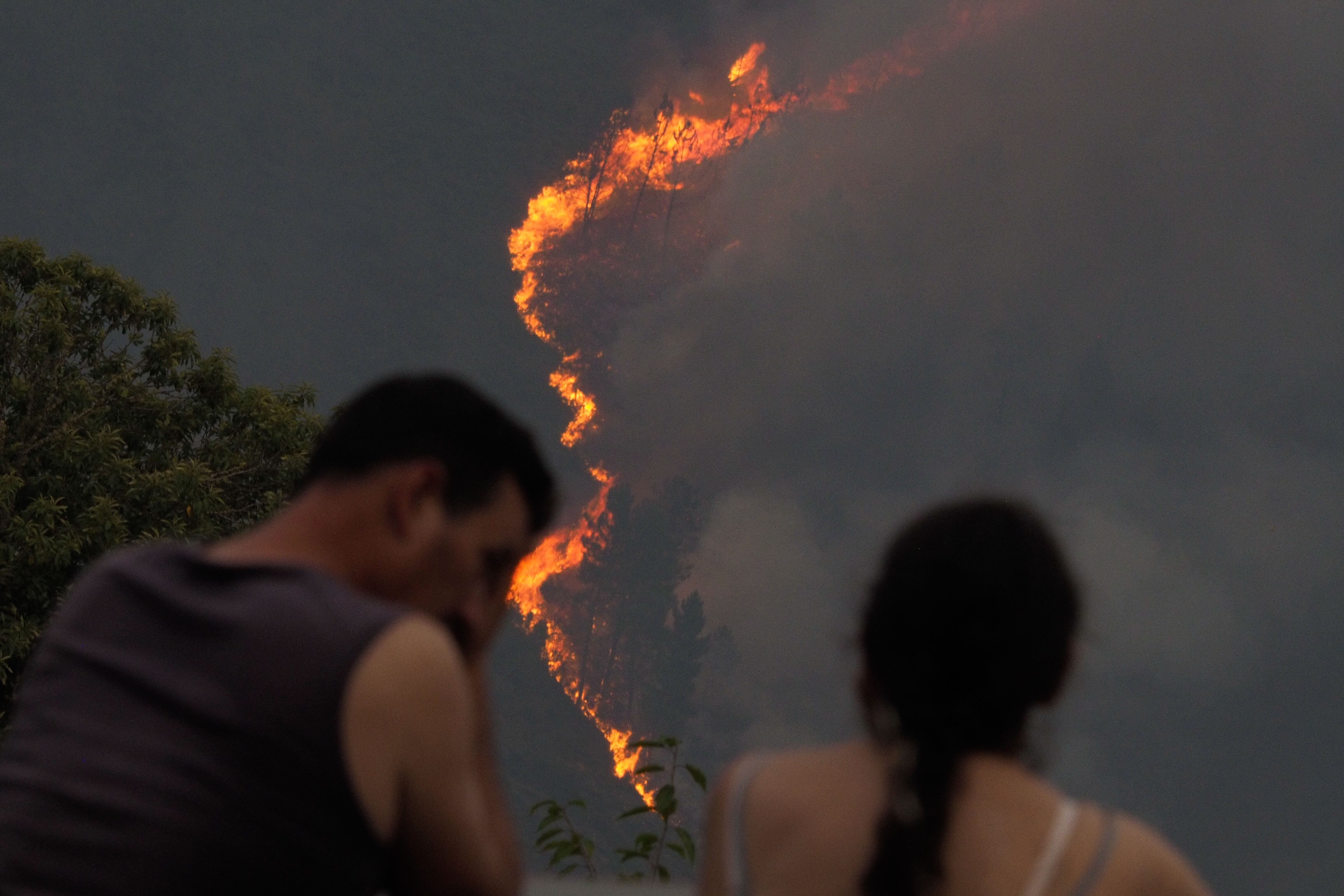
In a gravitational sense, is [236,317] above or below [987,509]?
above

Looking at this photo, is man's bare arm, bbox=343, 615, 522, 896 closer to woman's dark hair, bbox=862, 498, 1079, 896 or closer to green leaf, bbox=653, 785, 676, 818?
woman's dark hair, bbox=862, 498, 1079, 896

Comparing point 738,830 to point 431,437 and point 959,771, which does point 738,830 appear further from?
point 431,437

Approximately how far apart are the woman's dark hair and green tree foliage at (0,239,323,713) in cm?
1580

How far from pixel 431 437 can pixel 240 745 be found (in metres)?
0.61

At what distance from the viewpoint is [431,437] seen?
2.05 m

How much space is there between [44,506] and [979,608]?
55.1ft

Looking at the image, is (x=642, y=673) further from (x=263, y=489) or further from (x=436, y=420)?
(x=436, y=420)

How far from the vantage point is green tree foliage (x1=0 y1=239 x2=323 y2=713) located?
1614cm

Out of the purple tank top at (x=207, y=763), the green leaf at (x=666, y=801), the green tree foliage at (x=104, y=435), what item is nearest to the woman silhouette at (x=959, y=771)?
the purple tank top at (x=207, y=763)

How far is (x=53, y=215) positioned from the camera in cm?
15162

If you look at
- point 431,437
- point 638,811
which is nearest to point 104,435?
point 638,811

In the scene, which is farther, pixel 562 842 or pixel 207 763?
pixel 562 842

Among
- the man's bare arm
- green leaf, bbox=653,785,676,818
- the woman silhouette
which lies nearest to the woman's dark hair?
the woman silhouette

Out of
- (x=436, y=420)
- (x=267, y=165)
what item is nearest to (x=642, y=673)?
(x=267, y=165)
